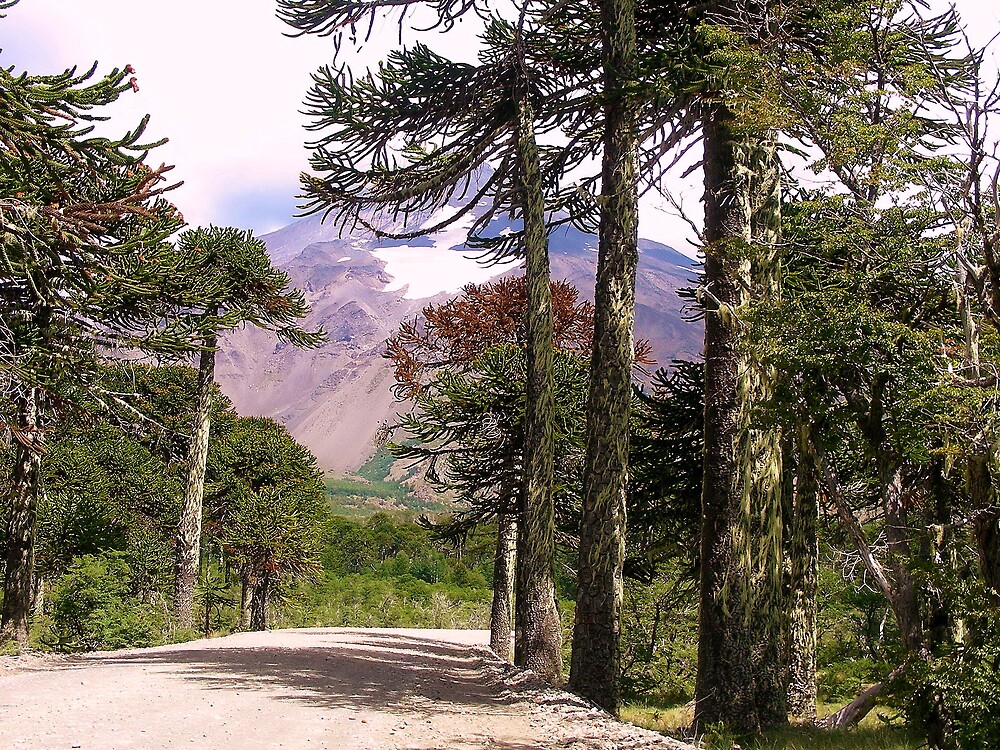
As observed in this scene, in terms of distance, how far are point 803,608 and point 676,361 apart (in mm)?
3783

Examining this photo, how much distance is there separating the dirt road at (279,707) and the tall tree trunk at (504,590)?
390 centimetres

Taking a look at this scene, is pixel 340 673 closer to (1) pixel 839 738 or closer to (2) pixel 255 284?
(1) pixel 839 738

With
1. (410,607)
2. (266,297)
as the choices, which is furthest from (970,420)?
(410,607)

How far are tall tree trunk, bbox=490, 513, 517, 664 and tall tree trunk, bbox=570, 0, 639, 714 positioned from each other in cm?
608

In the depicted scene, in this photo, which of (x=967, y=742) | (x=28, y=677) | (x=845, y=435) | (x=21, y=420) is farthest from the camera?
(x=21, y=420)

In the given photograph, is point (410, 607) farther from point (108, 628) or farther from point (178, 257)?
point (178, 257)

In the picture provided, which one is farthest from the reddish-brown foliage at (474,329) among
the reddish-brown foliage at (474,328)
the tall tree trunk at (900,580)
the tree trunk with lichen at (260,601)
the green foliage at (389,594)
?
the tall tree trunk at (900,580)

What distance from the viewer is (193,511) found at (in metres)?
18.0

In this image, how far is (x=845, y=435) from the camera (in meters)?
6.48

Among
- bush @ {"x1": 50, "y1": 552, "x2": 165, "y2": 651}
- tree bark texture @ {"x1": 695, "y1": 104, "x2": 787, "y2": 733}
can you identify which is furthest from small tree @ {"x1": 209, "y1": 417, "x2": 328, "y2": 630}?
tree bark texture @ {"x1": 695, "y1": 104, "x2": 787, "y2": 733}

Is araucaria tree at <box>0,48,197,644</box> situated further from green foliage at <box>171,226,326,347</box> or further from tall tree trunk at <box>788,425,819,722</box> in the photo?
tall tree trunk at <box>788,425,819,722</box>

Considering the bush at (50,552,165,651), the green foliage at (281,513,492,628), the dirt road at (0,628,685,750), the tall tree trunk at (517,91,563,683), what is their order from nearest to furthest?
the dirt road at (0,628,685,750) → the tall tree trunk at (517,91,563,683) → the bush at (50,552,165,651) → the green foliage at (281,513,492,628)

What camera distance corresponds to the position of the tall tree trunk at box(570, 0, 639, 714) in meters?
8.50

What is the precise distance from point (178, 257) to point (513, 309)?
26.2 ft
